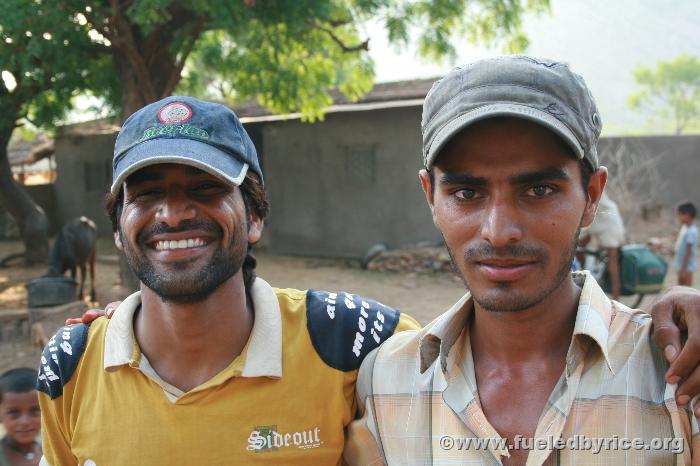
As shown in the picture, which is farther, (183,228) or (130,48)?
(130,48)

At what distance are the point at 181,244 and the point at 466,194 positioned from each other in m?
0.81

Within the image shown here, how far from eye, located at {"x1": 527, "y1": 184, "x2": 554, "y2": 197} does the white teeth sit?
3.01 ft

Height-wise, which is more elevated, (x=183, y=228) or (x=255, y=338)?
(x=183, y=228)

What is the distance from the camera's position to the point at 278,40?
10156 mm

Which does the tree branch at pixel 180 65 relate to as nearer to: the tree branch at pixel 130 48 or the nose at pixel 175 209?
the tree branch at pixel 130 48

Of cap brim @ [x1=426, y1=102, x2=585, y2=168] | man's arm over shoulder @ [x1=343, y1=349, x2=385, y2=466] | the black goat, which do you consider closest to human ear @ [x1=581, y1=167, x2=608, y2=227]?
cap brim @ [x1=426, y1=102, x2=585, y2=168]

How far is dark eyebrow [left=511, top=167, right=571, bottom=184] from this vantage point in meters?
1.51

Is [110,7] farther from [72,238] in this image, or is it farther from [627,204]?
[627,204]

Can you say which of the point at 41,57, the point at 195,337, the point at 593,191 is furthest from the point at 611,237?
the point at 41,57

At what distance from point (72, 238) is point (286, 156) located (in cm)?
573

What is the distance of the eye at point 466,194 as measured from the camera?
1.59 metres

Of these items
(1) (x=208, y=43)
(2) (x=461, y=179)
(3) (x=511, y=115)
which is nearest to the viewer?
(3) (x=511, y=115)

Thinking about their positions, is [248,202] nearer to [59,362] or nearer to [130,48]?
[59,362]

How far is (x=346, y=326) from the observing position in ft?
6.86
